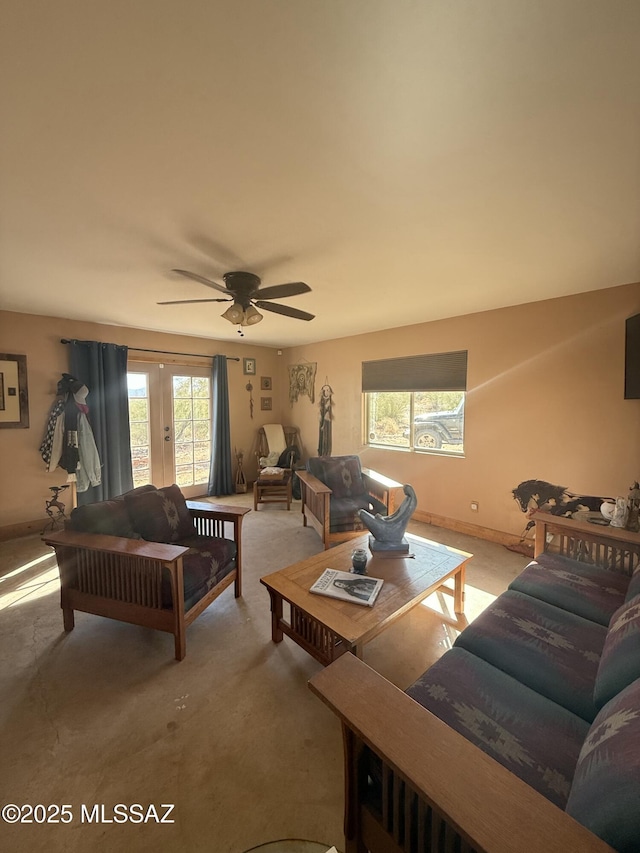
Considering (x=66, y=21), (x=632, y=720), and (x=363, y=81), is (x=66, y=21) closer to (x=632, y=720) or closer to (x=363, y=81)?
(x=363, y=81)

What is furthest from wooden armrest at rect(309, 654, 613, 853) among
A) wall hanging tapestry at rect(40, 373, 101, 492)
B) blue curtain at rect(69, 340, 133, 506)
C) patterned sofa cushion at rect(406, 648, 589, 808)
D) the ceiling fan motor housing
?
blue curtain at rect(69, 340, 133, 506)

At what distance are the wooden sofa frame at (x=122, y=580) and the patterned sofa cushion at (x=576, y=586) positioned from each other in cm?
174

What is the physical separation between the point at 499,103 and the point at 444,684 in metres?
1.83

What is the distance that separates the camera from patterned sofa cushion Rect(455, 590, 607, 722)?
112 cm

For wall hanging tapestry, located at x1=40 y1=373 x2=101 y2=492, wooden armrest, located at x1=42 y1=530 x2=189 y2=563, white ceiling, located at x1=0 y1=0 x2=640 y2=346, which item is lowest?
wooden armrest, located at x1=42 y1=530 x2=189 y2=563

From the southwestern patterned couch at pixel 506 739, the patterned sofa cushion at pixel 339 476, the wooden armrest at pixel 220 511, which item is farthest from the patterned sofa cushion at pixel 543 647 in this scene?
the patterned sofa cushion at pixel 339 476

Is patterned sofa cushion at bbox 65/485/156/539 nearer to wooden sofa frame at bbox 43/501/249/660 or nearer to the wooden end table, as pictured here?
wooden sofa frame at bbox 43/501/249/660

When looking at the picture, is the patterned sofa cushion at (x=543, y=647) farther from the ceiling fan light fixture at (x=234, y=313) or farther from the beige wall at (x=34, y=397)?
the beige wall at (x=34, y=397)

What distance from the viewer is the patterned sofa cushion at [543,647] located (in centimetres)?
112

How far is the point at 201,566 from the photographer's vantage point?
205cm

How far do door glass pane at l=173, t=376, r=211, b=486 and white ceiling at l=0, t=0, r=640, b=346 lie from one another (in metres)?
2.54

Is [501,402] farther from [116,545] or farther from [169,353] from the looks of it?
[169,353]

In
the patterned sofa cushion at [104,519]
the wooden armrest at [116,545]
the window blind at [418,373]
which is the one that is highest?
the window blind at [418,373]

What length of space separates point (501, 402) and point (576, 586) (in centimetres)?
199
